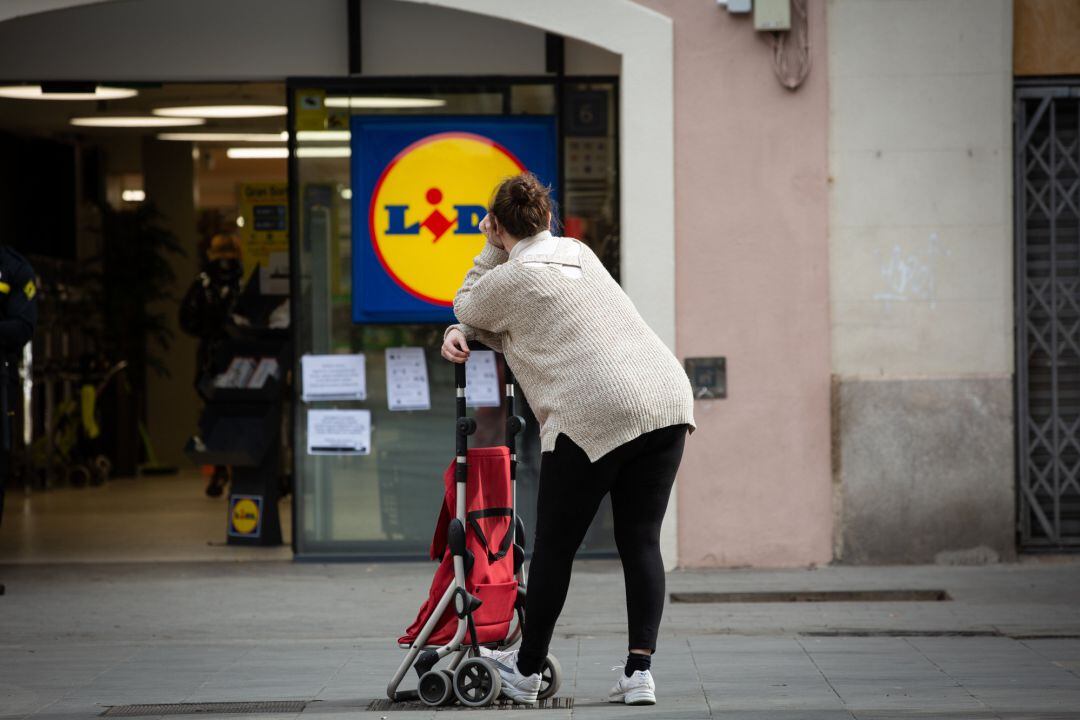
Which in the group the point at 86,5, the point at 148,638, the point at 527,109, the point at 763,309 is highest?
the point at 86,5

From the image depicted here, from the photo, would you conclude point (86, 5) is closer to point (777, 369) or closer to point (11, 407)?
point (11, 407)

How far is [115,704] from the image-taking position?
6.02 meters

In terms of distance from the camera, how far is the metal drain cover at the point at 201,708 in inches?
230

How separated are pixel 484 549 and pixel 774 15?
4.59m

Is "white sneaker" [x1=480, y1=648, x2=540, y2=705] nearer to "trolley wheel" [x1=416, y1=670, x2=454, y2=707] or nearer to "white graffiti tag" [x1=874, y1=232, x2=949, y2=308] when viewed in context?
"trolley wheel" [x1=416, y1=670, x2=454, y2=707]

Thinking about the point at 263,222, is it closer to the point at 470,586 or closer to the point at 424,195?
the point at 424,195

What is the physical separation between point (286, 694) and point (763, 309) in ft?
13.7

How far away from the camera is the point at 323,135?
9.78m

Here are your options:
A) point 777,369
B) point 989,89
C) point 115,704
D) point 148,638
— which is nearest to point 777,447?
point 777,369

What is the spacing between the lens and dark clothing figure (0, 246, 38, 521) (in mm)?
8594

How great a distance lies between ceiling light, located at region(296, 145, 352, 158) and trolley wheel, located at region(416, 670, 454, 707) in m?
4.78

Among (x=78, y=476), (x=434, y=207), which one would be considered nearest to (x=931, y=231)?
(x=434, y=207)

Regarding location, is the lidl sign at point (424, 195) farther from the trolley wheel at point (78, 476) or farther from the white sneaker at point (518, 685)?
the trolley wheel at point (78, 476)

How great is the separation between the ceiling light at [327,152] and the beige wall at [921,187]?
2861 mm
